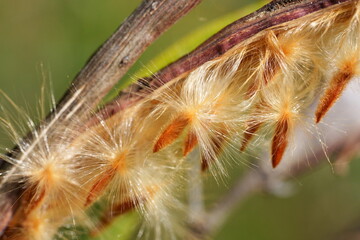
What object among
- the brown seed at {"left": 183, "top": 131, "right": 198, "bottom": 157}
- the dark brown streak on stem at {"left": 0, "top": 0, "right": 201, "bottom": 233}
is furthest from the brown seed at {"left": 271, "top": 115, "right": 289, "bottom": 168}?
the dark brown streak on stem at {"left": 0, "top": 0, "right": 201, "bottom": 233}

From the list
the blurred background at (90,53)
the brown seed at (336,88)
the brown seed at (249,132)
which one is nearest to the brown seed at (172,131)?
the brown seed at (249,132)

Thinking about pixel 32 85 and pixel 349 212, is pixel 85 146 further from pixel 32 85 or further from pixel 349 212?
pixel 349 212

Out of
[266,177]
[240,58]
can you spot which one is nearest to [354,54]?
[240,58]

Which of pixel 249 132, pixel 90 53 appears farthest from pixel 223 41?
pixel 90 53

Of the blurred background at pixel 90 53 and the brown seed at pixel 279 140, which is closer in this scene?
the brown seed at pixel 279 140

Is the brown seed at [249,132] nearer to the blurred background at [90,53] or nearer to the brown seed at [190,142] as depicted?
the brown seed at [190,142]

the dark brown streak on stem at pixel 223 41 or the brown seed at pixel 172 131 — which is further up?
the dark brown streak on stem at pixel 223 41
